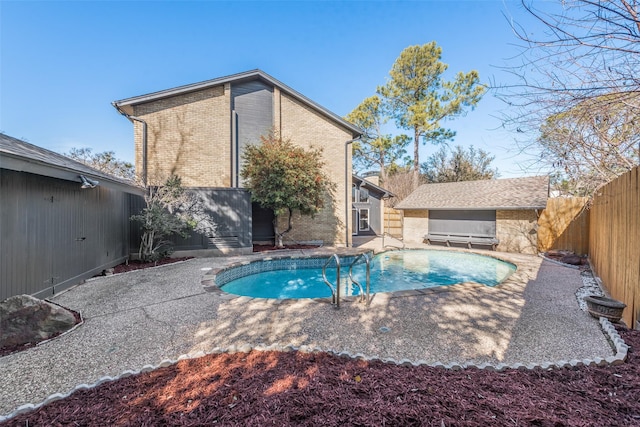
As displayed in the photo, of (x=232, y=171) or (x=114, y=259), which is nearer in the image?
(x=114, y=259)

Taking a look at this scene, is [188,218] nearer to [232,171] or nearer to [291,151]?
[232,171]

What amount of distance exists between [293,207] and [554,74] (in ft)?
31.5

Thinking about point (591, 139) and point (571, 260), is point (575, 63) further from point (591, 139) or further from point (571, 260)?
point (571, 260)

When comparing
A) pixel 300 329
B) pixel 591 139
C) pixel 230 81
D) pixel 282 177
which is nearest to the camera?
pixel 300 329

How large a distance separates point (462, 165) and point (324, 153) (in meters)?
16.8

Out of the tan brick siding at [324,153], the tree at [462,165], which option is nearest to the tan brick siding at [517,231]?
the tan brick siding at [324,153]

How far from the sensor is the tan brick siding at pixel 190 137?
1201 centimetres

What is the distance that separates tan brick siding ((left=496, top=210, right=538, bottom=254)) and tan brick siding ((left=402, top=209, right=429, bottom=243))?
12.0 feet

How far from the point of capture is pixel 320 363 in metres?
2.84

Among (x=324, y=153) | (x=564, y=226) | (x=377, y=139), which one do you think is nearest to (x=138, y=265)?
(x=324, y=153)

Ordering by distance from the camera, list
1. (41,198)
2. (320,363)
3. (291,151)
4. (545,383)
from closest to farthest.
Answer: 1. (545,383)
2. (320,363)
3. (41,198)
4. (291,151)

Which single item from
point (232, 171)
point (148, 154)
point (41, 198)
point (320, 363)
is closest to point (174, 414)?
point (320, 363)

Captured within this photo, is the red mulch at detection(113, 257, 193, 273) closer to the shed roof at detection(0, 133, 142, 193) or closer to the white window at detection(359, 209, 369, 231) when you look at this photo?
the shed roof at detection(0, 133, 142, 193)

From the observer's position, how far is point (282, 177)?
36.5 ft
